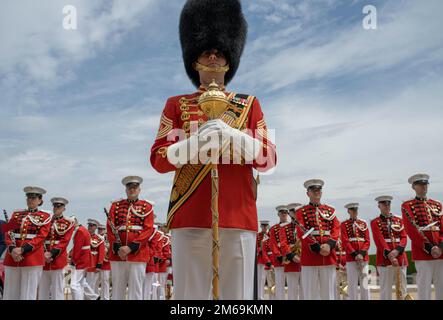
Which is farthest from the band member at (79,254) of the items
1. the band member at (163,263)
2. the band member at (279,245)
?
the band member at (279,245)

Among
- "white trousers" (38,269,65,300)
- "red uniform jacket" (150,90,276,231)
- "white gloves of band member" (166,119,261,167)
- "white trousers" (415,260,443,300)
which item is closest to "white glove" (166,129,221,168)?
"white gloves of band member" (166,119,261,167)

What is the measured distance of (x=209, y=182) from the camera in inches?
133

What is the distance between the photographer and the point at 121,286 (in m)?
9.48

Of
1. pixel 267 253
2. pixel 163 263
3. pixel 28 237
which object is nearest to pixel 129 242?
pixel 28 237

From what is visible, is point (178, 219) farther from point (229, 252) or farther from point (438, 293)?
point (438, 293)

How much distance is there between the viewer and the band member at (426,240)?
30.0ft

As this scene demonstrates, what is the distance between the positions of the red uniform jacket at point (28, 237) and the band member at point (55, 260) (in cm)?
98

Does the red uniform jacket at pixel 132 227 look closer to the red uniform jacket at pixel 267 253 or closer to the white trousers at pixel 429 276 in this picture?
the white trousers at pixel 429 276

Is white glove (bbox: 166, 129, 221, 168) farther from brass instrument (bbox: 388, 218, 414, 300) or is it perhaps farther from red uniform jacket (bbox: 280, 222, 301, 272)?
red uniform jacket (bbox: 280, 222, 301, 272)

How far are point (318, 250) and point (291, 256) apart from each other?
301 cm

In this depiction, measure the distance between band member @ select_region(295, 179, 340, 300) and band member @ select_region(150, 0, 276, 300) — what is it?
667 cm

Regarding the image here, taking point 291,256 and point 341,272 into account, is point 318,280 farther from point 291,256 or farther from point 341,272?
point 341,272
